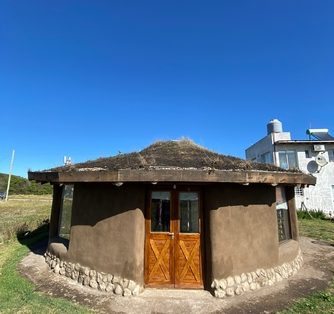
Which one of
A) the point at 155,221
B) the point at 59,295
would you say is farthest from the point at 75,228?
the point at 155,221

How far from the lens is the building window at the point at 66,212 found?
28.6 feet

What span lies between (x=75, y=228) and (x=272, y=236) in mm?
5200

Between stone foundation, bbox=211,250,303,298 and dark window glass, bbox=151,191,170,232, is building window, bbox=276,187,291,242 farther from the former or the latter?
dark window glass, bbox=151,191,170,232

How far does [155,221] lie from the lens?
23.1 ft

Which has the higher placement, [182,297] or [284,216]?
[284,216]

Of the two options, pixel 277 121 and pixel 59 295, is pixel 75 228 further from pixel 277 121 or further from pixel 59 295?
pixel 277 121

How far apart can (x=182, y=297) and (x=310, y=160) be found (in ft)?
65.5

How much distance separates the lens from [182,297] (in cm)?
625

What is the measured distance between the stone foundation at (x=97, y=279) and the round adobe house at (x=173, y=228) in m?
0.02

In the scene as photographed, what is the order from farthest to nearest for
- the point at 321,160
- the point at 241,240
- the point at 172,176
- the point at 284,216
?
the point at 321,160
the point at 284,216
the point at 241,240
the point at 172,176

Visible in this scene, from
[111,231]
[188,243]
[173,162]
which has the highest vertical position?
[173,162]

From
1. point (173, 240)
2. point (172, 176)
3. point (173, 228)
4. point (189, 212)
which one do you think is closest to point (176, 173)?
point (172, 176)

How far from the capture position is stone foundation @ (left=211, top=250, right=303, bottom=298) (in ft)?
21.1

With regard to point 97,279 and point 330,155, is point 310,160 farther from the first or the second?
point 97,279
